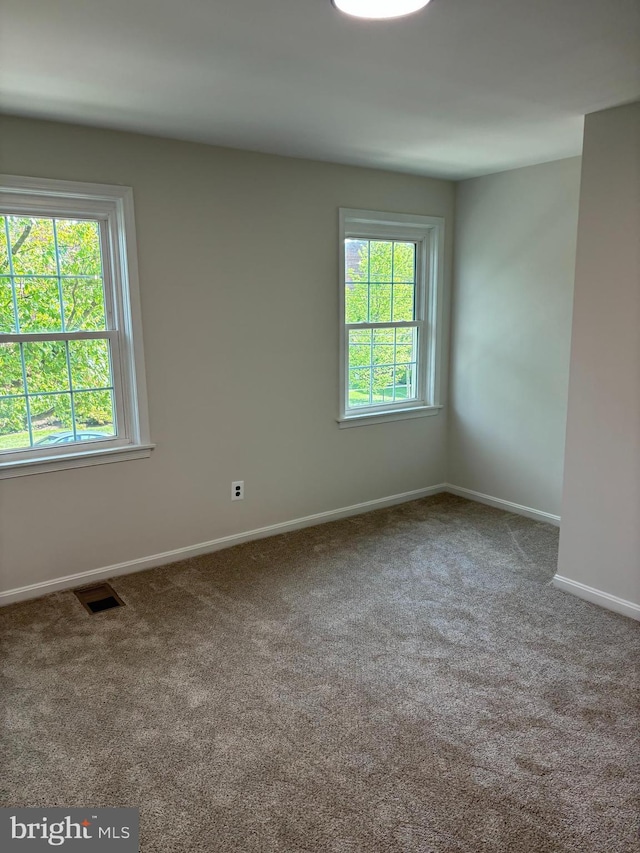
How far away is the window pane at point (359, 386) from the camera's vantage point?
14.5ft

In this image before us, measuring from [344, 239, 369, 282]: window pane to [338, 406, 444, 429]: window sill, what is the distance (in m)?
0.99

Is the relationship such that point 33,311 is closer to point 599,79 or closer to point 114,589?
point 114,589

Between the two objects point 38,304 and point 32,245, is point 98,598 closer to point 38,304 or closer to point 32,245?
point 38,304

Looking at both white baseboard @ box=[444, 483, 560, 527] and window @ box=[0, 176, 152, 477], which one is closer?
window @ box=[0, 176, 152, 477]

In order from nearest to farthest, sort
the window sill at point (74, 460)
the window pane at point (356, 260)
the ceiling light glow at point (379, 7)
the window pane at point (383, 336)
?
1. the ceiling light glow at point (379, 7)
2. the window sill at point (74, 460)
3. the window pane at point (356, 260)
4. the window pane at point (383, 336)

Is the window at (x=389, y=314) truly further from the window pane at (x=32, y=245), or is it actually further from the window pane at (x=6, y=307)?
the window pane at (x=6, y=307)

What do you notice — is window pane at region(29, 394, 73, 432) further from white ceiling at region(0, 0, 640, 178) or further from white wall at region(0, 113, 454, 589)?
white ceiling at region(0, 0, 640, 178)

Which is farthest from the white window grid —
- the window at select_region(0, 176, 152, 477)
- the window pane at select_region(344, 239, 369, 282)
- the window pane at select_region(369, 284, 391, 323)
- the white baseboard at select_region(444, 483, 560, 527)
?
the white baseboard at select_region(444, 483, 560, 527)

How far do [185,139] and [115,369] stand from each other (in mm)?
1327

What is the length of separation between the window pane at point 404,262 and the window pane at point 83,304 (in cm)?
220

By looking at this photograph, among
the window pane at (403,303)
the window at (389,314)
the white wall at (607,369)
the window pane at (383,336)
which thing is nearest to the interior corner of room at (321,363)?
the white wall at (607,369)

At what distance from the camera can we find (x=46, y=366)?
10.5ft

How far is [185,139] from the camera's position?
3.32 metres

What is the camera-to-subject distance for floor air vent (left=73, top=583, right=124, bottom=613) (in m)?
3.14
